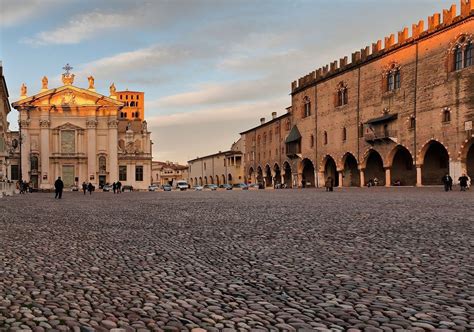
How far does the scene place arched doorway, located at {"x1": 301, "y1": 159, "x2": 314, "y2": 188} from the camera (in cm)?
6088

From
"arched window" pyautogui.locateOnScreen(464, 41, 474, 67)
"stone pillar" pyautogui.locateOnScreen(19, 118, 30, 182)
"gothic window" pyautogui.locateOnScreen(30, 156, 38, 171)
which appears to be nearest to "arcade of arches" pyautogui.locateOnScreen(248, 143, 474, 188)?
"arched window" pyautogui.locateOnScreen(464, 41, 474, 67)

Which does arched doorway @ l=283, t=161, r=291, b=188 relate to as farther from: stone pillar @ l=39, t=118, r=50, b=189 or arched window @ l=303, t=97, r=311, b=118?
stone pillar @ l=39, t=118, r=50, b=189

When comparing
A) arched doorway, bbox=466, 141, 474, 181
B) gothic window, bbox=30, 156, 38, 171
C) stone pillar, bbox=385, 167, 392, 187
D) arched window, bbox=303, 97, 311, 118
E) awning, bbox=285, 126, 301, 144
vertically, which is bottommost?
stone pillar, bbox=385, 167, 392, 187

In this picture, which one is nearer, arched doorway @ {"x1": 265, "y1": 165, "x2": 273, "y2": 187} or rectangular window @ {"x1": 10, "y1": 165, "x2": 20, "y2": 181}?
rectangular window @ {"x1": 10, "y1": 165, "x2": 20, "y2": 181}

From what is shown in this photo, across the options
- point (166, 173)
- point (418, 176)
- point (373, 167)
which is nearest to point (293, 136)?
point (373, 167)

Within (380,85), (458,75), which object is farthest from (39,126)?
(458,75)

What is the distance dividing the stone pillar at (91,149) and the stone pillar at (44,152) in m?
5.22

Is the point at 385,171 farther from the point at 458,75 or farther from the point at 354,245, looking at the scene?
the point at 354,245

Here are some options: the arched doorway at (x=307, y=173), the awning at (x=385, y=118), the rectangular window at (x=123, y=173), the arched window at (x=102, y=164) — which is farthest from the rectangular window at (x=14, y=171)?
the awning at (x=385, y=118)

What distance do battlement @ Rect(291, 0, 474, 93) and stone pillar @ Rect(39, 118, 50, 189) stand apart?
3521cm

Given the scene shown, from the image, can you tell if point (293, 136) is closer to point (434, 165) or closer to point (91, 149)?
point (434, 165)

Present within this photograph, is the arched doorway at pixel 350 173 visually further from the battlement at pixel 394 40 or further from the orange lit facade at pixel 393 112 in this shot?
the battlement at pixel 394 40

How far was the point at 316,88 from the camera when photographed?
57094mm

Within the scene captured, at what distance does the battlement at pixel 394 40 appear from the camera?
121ft
